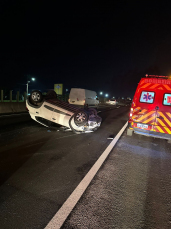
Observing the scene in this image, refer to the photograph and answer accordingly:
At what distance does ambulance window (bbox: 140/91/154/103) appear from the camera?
6.48 meters

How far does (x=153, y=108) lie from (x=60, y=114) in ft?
11.8

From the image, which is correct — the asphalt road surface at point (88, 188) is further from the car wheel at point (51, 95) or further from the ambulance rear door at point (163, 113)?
the car wheel at point (51, 95)

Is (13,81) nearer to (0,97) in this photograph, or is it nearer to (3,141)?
(0,97)

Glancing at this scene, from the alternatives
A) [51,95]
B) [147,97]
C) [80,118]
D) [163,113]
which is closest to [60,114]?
[80,118]

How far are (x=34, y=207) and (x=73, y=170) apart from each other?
145 cm

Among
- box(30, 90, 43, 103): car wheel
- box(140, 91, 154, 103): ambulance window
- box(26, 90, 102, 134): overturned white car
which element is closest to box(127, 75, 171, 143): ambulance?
box(140, 91, 154, 103): ambulance window

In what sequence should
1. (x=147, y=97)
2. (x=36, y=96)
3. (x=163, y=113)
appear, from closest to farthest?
(x=163, y=113), (x=147, y=97), (x=36, y=96)

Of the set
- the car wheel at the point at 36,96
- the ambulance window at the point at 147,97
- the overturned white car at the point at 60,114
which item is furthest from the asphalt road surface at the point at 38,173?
the ambulance window at the point at 147,97

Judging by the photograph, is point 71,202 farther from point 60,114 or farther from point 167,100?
point 167,100

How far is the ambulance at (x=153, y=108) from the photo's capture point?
20.5ft

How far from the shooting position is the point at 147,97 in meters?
6.55

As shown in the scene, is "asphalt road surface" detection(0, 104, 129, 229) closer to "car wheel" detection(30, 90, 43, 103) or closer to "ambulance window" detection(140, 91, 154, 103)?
"car wheel" detection(30, 90, 43, 103)

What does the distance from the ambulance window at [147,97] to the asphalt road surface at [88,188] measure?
74.1 inches

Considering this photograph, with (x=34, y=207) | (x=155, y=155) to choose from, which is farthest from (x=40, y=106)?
(x=34, y=207)
